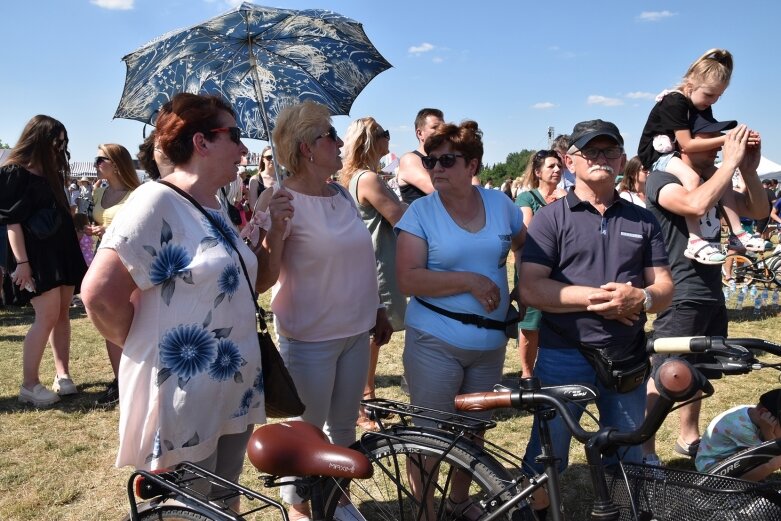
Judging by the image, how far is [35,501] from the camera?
11.7 ft

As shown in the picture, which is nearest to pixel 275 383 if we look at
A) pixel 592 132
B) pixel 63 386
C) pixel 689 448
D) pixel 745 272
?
pixel 592 132

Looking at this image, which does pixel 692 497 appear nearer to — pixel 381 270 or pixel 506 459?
pixel 506 459

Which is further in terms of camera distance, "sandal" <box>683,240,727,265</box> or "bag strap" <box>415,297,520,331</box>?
"sandal" <box>683,240,727,265</box>

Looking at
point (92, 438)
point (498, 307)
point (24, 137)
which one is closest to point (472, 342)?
point (498, 307)

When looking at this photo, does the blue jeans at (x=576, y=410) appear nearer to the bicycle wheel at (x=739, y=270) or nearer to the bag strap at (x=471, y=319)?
the bag strap at (x=471, y=319)

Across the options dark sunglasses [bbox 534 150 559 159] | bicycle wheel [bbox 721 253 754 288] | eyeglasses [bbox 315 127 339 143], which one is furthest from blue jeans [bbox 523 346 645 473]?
bicycle wheel [bbox 721 253 754 288]

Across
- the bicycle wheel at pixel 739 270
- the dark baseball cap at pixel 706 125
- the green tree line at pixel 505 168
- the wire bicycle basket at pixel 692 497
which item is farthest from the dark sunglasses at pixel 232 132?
the green tree line at pixel 505 168

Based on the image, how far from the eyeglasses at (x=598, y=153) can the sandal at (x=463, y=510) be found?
1.48 metres

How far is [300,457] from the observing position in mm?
1937

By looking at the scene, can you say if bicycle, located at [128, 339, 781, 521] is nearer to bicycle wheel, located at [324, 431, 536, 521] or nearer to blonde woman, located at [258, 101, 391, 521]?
bicycle wheel, located at [324, 431, 536, 521]

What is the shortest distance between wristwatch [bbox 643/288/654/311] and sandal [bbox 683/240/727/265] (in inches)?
41.3

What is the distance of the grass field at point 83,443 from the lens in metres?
3.58

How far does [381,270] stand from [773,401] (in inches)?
102

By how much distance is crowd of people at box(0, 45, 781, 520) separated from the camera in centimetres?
208
